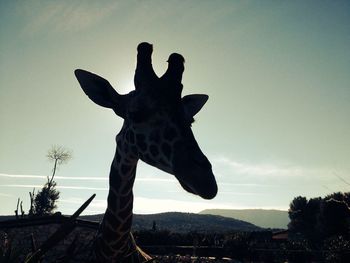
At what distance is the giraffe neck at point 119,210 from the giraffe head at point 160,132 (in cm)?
24

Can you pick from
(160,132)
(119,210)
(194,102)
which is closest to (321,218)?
(194,102)

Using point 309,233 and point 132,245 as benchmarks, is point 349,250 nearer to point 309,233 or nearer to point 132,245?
point 132,245

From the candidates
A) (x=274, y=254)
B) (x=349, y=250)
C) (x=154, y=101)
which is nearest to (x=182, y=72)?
(x=154, y=101)

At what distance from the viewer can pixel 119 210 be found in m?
3.58

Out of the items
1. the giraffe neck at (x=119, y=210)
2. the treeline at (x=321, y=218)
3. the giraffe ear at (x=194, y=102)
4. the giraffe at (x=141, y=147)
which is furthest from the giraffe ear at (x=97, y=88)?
the treeline at (x=321, y=218)

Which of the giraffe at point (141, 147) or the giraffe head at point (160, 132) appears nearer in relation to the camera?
the giraffe head at point (160, 132)

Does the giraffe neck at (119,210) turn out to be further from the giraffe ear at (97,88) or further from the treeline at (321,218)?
the treeline at (321,218)

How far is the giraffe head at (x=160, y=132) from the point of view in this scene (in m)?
2.32

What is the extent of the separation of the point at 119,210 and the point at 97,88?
4.65ft

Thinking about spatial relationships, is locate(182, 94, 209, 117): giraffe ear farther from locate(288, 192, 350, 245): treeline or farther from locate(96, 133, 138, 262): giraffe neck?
locate(288, 192, 350, 245): treeline

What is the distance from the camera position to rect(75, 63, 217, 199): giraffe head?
91.4 inches

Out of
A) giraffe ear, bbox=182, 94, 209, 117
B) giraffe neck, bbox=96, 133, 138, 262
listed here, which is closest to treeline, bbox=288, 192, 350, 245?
giraffe ear, bbox=182, 94, 209, 117

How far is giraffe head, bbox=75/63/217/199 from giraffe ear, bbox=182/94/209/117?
3.41ft

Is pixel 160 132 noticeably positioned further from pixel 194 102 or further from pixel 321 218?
pixel 321 218
